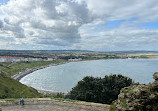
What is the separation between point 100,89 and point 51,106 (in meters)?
11.7

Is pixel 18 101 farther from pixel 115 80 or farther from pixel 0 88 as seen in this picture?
pixel 0 88

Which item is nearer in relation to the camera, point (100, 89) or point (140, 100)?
point (140, 100)

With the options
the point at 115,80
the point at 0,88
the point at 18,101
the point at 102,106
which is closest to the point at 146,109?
the point at 102,106

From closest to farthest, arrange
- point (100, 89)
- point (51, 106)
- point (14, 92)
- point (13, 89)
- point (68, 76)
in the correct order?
point (51, 106), point (100, 89), point (14, 92), point (13, 89), point (68, 76)

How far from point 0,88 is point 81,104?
998 inches

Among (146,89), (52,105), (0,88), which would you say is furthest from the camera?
(0,88)

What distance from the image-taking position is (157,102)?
9.22 meters

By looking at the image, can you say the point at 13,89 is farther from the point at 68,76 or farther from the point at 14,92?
the point at 68,76

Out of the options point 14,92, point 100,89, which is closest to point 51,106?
point 100,89

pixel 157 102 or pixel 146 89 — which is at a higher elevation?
pixel 146 89

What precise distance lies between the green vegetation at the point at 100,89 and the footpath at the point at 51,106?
779 centimetres

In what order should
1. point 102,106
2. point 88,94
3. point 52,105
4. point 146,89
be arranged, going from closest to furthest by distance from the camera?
point 146,89 → point 102,106 → point 52,105 → point 88,94

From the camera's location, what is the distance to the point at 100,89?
2531 cm

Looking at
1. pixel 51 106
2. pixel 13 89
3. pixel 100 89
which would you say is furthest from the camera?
pixel 13 89
